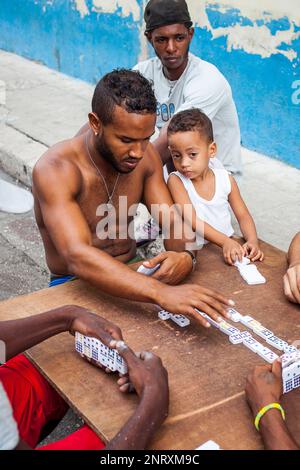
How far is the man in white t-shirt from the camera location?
12.8 feet

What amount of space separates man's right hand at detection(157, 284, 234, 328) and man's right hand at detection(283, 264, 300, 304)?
10.4 inches

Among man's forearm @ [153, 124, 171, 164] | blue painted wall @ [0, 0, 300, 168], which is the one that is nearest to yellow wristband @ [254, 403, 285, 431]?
man's forearm @ [153, 124, 171, 164]

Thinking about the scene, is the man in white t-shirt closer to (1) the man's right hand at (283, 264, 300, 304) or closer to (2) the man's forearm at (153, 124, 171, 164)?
(2) the man's forearm at (153, 124, 171, 164)

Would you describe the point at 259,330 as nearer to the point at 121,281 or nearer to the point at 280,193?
the point at 121,281

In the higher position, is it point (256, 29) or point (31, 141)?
point (256, 29)

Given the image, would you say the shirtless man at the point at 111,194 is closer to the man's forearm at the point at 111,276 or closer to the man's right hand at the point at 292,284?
the man's forearm at the point at 111,276

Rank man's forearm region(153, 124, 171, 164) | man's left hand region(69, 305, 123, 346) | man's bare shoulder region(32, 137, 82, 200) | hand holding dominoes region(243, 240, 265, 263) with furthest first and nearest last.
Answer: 1. man's forearm region(153, 124, 171, 164)
2. hand holding dominoes region(243, 240, 265, 263)
3. man's bare shoulder region(32, 137, 82, 200)
4. man's left hand region(69, 305, 123, 346)

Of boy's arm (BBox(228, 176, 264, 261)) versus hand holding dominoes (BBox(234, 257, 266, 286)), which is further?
boy's arm (BBox(228, 176, 264, 261))

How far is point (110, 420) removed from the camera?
1894 millimetres

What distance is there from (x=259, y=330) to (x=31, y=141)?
4571 millimetres

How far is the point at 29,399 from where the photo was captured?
2381mm

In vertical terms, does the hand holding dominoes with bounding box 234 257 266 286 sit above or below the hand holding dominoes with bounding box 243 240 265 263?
above

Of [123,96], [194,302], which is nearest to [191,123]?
[123,96]

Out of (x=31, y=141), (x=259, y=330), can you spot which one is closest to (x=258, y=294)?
(x=259, y=330)
